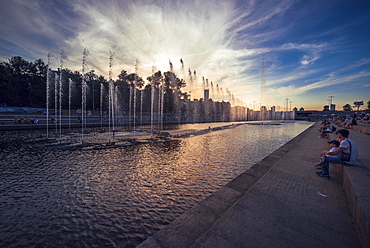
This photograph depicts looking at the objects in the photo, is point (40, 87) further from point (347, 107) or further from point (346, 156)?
point (347, 107)

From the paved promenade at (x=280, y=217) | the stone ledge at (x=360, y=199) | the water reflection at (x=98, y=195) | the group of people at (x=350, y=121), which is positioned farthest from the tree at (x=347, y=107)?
the stone ledge at (x=360, y=199)

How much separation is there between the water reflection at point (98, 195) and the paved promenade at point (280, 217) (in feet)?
3.16

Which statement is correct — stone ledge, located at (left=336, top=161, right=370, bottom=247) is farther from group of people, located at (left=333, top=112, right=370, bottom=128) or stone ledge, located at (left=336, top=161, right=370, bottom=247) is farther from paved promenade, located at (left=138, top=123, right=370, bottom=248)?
group of people, located at (left=333, top=112, right=370, bottom=128)

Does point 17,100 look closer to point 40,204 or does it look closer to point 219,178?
point 40,204

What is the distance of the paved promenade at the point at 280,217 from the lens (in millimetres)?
2572

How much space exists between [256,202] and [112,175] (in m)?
5.71

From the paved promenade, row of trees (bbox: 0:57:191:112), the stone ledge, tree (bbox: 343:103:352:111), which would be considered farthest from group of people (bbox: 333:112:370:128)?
tree (bbox: 343:103:352:111)

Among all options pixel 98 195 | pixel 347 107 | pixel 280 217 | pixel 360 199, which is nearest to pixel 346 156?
pixel 360 199

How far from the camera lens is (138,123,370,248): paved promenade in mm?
2572

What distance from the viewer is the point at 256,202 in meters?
3.74

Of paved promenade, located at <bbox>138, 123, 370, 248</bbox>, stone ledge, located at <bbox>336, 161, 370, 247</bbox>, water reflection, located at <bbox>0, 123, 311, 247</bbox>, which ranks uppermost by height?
stone ledge, located at <bbox>336, 161, 370, 247</bbox>

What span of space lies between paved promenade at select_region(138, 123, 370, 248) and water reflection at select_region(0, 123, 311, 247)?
3.16ft

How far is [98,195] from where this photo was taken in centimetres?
498

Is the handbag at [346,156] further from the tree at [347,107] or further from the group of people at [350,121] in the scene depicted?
the tree at [347,107]
